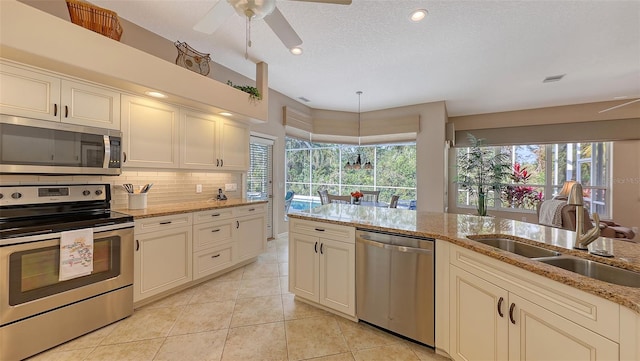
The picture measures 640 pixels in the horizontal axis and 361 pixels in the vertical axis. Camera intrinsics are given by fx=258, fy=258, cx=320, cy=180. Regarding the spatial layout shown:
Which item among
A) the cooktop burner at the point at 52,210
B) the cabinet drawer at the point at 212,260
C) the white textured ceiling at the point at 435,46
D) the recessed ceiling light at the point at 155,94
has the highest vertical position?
the white textured ceiling at the point at 435,46

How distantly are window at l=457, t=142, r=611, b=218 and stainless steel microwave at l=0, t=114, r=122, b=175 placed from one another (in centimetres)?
A: 675

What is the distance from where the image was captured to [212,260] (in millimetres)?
3053

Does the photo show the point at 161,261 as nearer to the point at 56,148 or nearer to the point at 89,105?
the point at 56,148

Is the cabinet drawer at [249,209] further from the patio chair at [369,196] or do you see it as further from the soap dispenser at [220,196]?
the patio chair at [369,196]

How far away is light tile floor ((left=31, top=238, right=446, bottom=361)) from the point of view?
185 centimetres

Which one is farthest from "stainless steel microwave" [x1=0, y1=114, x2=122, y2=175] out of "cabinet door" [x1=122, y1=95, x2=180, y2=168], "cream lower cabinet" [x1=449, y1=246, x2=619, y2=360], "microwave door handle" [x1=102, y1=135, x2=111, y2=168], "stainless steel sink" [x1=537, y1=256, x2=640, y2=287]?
"stainless steel sink" [x1=537, y1=256, x2=640, y2=287]

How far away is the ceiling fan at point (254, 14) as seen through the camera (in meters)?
1.68

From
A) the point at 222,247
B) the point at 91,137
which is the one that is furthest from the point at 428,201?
the point at 91,137

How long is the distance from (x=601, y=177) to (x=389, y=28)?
5.97 metres

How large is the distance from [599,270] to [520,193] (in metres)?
5.74

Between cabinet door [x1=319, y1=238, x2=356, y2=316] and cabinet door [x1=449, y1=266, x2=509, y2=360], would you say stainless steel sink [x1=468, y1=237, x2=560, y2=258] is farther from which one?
cabinet door [x1=319, y1=238, x2=356, y2=316]

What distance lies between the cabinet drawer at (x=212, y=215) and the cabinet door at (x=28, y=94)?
143 centimetres

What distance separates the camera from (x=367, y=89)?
15.3 feet

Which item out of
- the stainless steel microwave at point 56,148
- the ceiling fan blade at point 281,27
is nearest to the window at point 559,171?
the ceiling fan blade at point 281,27
